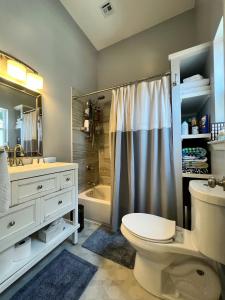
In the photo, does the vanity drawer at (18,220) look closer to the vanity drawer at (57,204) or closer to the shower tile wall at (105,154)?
the vanity drawer at (57,204)

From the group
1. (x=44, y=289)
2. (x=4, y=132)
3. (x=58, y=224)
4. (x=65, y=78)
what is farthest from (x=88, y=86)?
(x=44, y=289)

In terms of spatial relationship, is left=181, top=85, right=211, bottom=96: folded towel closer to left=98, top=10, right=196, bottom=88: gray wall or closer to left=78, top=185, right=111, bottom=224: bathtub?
left=98, top=10, right=196, bottom=88: gray wall

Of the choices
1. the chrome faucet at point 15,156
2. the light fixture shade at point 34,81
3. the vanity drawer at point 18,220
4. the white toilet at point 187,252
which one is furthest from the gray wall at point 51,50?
the white toilet at point 187,252

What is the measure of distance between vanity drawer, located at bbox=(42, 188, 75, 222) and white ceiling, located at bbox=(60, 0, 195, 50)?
2394 mm

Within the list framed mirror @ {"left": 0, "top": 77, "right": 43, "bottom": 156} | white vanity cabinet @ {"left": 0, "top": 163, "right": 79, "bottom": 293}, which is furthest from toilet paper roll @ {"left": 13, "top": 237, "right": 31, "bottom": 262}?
framed mirror @ {"left": 0, "top": 77, "right": 43, "bottom": 156}

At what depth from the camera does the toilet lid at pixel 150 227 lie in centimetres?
96

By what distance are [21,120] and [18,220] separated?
0.96m

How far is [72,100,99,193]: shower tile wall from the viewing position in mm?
2072

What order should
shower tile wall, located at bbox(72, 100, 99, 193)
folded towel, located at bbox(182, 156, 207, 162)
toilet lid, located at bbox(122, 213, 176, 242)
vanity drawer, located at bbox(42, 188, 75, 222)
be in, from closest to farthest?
toilet lid, located at bbox(122, 213, 176, 242)
vanity drawer, located at bbox(42, 188, 75, 222)
folded towel, located at bbox(182, 156, 207, 162)
shower tile wall, located at bbox(72, 100, 99, 193)

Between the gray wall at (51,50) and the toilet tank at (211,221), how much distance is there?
1567 millimetres

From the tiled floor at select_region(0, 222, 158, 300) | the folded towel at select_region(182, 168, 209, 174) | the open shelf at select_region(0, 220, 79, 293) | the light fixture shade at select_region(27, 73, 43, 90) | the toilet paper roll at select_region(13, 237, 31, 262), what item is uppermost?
the light fixture shade at select_region(27, 73, 43, 90)

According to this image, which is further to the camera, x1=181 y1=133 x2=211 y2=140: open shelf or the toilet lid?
x1=181 y1=133 x2=211 y2=140: open shelf

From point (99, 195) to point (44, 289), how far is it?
4.89 feet

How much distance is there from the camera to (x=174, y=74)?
4.64 feet
